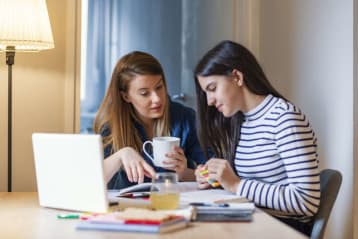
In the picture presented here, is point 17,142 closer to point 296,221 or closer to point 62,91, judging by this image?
point 62,91

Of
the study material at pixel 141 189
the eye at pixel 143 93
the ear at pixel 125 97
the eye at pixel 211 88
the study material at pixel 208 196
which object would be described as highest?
the eye at pixel 211 88

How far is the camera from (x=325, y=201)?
6.00 feet

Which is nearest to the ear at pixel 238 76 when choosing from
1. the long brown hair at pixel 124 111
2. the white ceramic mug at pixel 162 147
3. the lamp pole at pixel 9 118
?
the white ceramic mug at pixel 162 147

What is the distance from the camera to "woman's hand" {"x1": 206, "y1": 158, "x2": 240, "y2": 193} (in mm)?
1786

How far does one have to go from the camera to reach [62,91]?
102 inches

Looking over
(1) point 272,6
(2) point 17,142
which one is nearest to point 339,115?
(1) point 272,6

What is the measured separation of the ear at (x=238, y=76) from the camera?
6.42 ft

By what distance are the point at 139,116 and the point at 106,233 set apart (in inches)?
39.7

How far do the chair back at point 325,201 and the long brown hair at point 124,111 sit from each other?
0.66m

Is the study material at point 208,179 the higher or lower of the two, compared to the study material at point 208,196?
higher

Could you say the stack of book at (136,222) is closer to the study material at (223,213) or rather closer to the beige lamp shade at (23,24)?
the study material at (223,213)

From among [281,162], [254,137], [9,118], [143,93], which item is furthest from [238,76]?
[9,118]

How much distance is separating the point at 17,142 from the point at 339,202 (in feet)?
4.29

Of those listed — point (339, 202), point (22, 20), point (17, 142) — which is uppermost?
point (22, 20)
